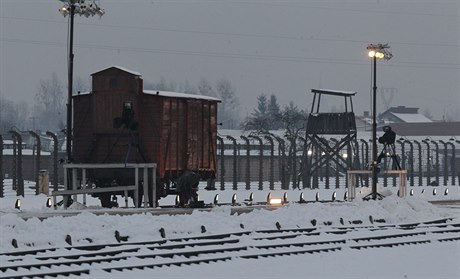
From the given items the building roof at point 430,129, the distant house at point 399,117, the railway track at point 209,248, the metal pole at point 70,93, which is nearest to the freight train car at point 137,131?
the metal pole at point 70,93

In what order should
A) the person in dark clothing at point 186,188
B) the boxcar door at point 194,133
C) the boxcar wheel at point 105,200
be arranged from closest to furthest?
the person in dark clothing at point 186,188, the boxcar wheel at point 105,200, the boxcar door at point 194,133

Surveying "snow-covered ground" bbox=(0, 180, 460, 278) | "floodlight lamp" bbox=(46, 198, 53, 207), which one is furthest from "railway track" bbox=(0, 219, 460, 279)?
"floodlight lamp" bbox=(46, 198, 53, 207)

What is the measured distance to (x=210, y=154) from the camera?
32.9 meters

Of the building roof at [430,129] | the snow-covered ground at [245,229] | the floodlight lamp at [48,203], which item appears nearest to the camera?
the snow-covered ground at [245,229]

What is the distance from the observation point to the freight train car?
3034cm

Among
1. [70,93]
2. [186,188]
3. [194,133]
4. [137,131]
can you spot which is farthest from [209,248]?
[70,93]

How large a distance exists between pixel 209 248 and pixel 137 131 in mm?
10969

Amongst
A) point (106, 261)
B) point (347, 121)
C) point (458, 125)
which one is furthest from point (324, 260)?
point (458, 125)

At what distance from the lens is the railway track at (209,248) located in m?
17.1

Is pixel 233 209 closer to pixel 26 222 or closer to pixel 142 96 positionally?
pixel 142 96

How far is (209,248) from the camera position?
20.4m

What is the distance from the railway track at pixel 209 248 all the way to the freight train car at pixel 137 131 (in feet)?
23.8

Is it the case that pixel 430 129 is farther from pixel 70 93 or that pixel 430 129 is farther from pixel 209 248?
pixel 209 248

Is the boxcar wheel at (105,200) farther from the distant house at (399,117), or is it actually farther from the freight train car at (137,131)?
the distant house at (399,117)
